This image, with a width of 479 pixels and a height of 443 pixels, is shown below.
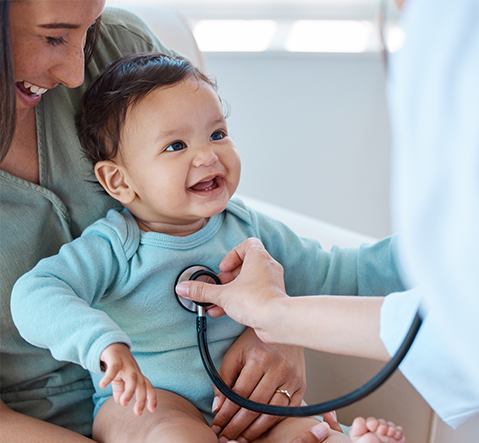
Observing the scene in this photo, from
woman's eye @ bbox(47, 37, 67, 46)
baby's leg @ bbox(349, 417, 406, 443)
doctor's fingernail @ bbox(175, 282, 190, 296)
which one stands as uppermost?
woman's eye @ bbox(47, 37, 67, 46)

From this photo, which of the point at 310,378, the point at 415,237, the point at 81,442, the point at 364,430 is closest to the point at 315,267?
the point at 310,378

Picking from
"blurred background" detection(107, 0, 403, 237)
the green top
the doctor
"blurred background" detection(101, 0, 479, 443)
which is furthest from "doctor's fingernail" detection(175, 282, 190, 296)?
"blurred background" detection(107, 0, 403, 237)

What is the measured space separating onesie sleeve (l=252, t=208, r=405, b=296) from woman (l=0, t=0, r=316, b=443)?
0.52 ft

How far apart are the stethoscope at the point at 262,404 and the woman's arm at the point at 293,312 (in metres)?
0.06

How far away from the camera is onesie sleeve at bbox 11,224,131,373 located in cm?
66

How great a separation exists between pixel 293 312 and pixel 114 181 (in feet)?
1.41

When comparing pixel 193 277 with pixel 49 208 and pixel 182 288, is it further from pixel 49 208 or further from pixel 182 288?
pixel 49 208

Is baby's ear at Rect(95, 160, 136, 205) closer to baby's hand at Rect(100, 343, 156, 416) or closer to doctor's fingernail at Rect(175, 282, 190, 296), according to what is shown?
doctor's fingernail at Rect(175, 282, 190, 296)

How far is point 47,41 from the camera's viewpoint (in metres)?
0.74

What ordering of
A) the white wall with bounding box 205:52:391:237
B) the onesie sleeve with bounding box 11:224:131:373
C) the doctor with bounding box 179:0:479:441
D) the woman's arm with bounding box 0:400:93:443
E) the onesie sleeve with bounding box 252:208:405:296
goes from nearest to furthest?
the doctor with bounding box 179:0:479:441, the onesie sleeve with bounding box 11:224:131:373, the woman's arm with bounding box 0:400:93:443, the onesie sleeve with bounding box 252:208:405:296, the white wall with bounding box 205:52:391:237

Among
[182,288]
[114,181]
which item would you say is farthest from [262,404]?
[114,181]

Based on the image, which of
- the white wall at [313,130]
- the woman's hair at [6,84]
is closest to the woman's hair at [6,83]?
the woman's hair at [6,84]

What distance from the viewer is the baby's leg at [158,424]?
722 mm

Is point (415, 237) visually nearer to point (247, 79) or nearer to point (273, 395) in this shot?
point (273, 395)
